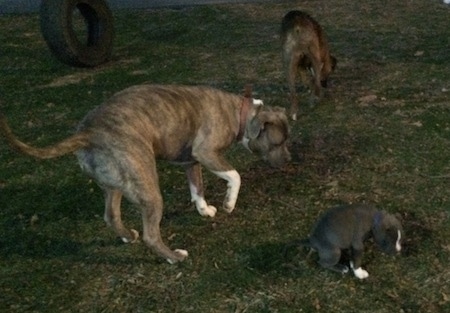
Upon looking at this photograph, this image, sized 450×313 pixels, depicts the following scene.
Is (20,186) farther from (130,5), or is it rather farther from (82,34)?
(130,5)

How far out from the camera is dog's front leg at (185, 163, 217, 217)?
5.90m

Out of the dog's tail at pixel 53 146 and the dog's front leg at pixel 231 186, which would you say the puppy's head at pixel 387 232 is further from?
the dog's tail at pixel 53 146

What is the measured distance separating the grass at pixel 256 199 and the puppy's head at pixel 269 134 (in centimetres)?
44

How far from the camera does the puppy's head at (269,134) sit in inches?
225

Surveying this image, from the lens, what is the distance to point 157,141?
5.20 metres

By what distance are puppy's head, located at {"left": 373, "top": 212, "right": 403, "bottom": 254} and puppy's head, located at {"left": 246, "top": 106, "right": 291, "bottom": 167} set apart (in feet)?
4.67

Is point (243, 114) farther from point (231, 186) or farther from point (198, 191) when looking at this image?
point (198, 191)

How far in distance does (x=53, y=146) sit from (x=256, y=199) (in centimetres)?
225

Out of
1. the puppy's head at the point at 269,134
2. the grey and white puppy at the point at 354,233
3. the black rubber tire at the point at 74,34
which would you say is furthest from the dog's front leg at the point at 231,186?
the black rubber tire at the point at 74,34

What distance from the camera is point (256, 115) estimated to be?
18.8ft

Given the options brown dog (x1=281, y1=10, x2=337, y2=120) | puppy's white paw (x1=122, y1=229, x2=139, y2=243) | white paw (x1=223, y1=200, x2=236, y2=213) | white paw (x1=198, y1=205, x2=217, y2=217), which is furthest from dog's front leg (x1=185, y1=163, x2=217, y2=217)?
brown dog (x1=281, y1=10, x2=337, y2=120)

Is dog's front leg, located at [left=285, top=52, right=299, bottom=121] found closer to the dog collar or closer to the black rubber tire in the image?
the dog collar

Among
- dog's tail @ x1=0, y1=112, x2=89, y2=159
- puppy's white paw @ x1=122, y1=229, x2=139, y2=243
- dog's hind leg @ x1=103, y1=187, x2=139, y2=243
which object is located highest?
dog's tail @ x1=0, y1=112, x2=89, y2=159

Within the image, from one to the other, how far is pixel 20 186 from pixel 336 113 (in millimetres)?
3943
